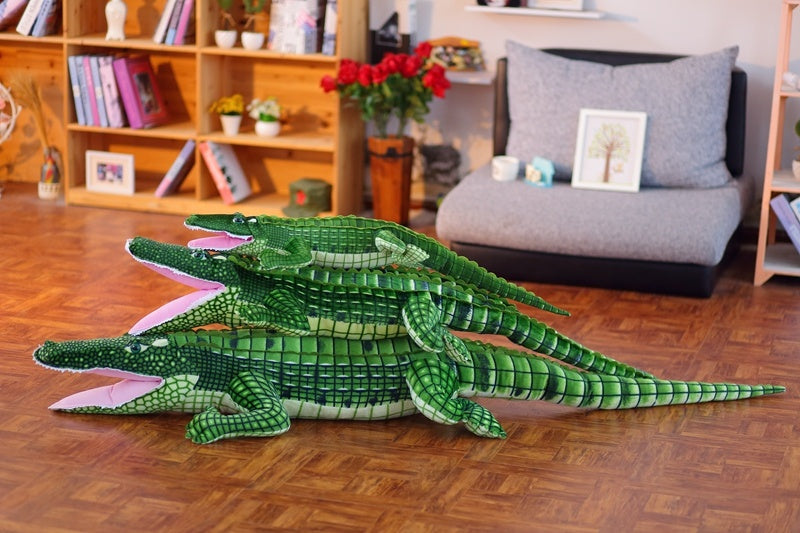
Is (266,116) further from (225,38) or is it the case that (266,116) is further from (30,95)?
(30,95)

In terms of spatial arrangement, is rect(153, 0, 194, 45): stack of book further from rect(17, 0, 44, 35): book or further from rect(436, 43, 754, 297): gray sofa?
rect(436, 43, 754, 297): gray sofa

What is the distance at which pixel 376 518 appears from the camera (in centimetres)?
261

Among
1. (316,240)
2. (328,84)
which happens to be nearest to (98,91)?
(328,84)

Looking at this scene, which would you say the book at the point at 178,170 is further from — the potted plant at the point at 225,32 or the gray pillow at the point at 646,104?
the gray pillow at the point at 646,104

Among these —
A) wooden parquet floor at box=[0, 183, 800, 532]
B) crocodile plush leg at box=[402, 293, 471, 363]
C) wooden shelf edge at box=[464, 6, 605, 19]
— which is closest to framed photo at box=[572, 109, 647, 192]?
wooden shelf edge at box=[464, 6, 605, 19]

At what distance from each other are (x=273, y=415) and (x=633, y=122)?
2519mm

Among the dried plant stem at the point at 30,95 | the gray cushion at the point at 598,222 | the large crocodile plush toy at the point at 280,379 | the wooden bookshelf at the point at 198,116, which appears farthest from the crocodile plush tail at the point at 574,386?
the dried plant stem at the point at 30,95

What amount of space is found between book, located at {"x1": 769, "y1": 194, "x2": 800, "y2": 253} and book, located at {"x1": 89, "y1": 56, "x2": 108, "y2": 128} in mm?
2981

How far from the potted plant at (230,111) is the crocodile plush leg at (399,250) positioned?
2427mm

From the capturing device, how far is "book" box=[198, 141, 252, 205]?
546 centimetres

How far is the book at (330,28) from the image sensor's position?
5.23 metres

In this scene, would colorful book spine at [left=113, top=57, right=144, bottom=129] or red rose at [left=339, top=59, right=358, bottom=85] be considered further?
colorful book spine at [left=113, top=57, right=144, bottom=129]

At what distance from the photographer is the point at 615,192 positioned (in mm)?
4852

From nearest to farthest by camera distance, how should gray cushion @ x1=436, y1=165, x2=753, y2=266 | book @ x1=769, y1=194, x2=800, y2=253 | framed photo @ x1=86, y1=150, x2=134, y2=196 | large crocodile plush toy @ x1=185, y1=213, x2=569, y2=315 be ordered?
1. large crocodile plush toy @ x1=185, y1=213, x2=569, y2=315
2. gray cushion @ x1=436, y1=165, x2=753, y2=266
3. book @ x1=769, y1=194, x2=800, y2=253
4. framed photo @ x1=86, y1=150, x2=134, y2=196
